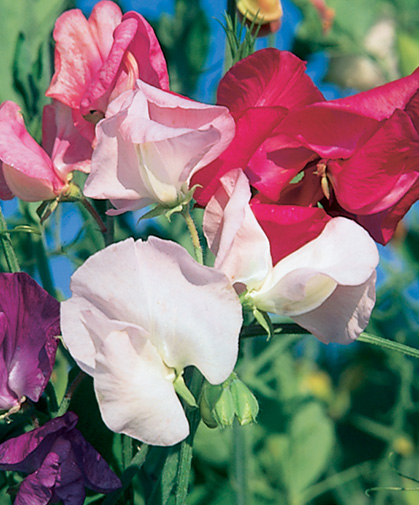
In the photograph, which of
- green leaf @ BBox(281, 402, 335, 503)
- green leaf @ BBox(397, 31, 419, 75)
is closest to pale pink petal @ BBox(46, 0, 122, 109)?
green leaf @ BBox(397, 31, 419, 75)

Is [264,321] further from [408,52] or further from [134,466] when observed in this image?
[408,52]

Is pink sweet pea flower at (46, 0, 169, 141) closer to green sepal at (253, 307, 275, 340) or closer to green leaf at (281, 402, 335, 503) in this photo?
green sepal at (253, 307, 275, 340)

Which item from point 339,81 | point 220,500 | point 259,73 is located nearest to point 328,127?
point 259,73

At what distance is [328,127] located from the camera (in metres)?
0.48

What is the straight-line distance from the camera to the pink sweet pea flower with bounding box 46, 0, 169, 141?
1.68 feet

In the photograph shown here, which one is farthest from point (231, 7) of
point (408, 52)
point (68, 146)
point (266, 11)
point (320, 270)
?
point (408, 52)

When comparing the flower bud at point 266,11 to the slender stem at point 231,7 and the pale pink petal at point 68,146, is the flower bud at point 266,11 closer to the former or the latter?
the slender stem at point 231,7

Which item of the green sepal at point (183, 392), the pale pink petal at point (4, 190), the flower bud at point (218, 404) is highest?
the pale pink petal at point (4, 190)

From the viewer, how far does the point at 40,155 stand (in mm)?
539

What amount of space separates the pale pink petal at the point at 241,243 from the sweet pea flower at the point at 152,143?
0.03 m

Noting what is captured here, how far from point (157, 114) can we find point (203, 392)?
0.16m

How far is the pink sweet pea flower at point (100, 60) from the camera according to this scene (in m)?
0.51

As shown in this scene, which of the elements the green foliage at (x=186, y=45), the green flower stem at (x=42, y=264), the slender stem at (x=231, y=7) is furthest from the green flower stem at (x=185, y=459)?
the green foliage at (x=186, y=45)

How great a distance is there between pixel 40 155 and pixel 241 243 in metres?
0.16
